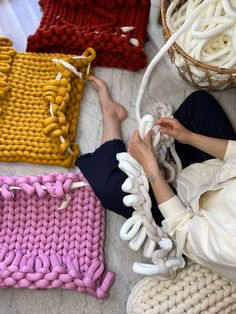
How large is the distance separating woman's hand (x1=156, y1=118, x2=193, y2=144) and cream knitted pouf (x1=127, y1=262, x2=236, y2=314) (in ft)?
0.87

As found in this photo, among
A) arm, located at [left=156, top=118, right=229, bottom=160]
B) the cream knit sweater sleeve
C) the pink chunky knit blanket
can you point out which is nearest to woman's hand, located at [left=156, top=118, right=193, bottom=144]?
arm, located at [left=156, top=118, right=229, bottom=160]

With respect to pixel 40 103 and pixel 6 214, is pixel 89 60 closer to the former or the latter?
pixel 40 103

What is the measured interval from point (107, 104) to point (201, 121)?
0.24 m

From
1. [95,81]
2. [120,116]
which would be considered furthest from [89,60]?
[120,116]

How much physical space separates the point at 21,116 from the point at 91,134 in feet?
0.58

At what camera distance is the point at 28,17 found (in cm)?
113

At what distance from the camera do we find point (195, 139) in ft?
2.81

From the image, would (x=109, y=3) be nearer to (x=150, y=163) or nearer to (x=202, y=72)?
(x=202, y=72)

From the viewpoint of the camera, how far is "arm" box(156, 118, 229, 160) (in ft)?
2.75

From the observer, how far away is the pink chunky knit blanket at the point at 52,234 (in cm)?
86

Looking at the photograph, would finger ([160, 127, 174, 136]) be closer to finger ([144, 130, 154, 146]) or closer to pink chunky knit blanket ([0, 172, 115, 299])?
finger ([144, 130, 154, 146])

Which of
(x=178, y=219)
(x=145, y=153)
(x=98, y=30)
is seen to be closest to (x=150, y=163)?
(x=145, y=153)

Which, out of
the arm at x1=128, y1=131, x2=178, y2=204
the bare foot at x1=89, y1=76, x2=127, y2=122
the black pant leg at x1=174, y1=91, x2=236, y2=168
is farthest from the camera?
the bare foot at x1=89, y1=76, x2=127, y2=122

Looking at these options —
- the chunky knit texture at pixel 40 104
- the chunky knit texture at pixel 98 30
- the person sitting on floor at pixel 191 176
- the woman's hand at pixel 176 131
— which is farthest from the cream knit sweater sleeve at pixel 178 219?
the chunky knit texture at pixel 98 30
